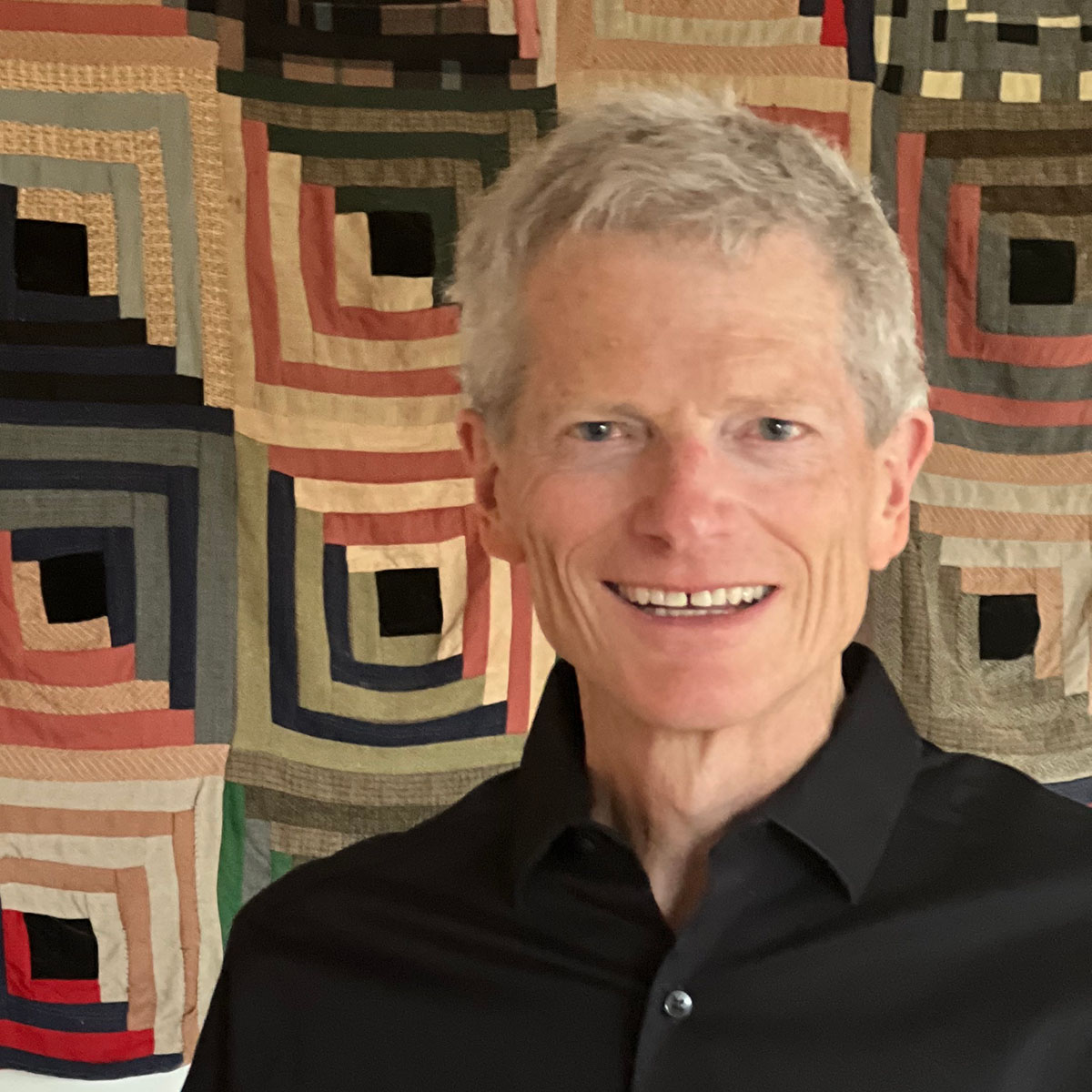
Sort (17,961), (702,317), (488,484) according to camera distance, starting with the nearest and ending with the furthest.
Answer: (702,317) → (488,484) → (17,961)

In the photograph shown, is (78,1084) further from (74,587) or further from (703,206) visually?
(703,206)

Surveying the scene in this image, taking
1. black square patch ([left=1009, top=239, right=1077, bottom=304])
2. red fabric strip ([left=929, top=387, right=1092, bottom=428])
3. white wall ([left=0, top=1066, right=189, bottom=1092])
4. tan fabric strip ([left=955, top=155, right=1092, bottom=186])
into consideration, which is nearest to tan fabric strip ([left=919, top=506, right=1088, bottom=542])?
red fabric strip ([left=929, top=387, right=1092, bottom=428])

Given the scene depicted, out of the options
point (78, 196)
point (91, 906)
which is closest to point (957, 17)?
point (78, 196)

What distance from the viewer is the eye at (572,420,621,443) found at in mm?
640

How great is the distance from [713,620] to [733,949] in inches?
6.6

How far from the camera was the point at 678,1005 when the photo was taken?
2.03 ft

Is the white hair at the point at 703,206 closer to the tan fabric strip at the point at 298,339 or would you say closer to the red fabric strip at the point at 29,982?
the tan fabric strip at the point at 298,339

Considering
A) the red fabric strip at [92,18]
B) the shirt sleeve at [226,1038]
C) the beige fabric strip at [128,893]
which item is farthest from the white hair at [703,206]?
the beige fabric strip at [128,893]

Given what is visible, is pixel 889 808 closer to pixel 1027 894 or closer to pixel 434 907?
pixel 1027 894

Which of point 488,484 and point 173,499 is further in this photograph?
point 173,499

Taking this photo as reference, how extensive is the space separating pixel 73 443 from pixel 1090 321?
1.21 meters

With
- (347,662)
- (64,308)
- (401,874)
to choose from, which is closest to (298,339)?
(64,308)

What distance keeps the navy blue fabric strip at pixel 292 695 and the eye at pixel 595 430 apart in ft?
2.90

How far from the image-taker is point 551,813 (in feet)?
2.34
